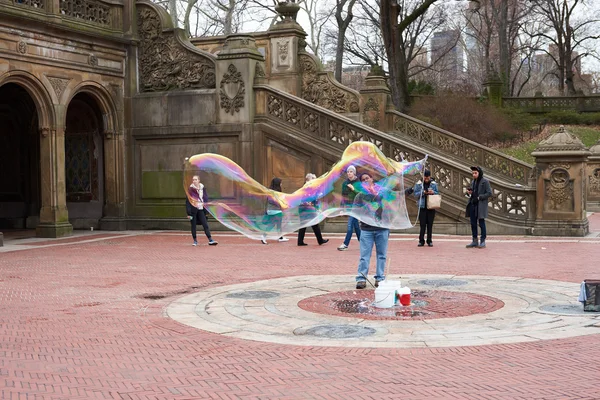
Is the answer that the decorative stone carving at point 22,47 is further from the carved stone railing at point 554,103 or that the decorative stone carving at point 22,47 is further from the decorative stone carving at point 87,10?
the carved stone railing at point 554,103

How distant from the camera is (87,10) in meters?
25.6

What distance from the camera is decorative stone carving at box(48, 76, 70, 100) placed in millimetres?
24031

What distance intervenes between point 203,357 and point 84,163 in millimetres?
20621

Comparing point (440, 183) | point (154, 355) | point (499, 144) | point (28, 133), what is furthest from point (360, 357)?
point (499, 144)

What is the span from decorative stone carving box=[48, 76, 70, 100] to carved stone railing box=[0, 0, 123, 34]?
66.3 inches

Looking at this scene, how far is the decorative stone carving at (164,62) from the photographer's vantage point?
87.0ft

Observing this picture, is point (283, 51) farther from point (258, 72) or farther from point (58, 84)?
point (58, 84)

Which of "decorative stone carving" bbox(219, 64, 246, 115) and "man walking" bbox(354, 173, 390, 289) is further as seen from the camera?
"decorative stone carving" bbox(219, 64, 246, 115)

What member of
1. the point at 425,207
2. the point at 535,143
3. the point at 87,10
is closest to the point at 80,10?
the point at 87,10

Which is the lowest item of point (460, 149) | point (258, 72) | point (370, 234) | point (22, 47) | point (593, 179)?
point (370, 234)

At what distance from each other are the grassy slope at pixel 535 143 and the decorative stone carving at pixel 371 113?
13928mm

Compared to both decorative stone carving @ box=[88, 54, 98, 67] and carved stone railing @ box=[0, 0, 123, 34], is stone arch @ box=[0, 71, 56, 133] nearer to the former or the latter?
carved stone railing @ box=[0, 0, 123, 34]

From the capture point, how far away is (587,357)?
8008mm

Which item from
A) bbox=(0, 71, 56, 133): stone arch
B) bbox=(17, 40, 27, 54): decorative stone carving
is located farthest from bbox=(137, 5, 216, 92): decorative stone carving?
bbox=(17, 40, 27, 54): decorative stone carving
